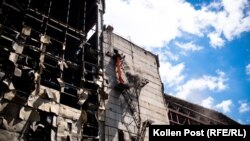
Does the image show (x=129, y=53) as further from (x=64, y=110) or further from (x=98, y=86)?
(x=64, y=110)

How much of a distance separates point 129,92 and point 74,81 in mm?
6791

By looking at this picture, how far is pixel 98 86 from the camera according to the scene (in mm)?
27625

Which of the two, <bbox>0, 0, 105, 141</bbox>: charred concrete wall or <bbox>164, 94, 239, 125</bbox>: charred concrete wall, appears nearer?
<bbox>0, 0, 105, 141</bbox>: charred concrete wall

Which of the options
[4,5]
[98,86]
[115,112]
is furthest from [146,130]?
[4,5]

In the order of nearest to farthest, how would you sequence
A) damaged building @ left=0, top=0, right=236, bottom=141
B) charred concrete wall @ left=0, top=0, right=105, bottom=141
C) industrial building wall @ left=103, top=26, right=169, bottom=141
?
charred concrete wall @ left=0, top=0, right=105, bottom=141, damaged building @ left=0, top=0, right=236, bottom=141, industrial building wall @ left=103, top=26, right=169, bottom=141
